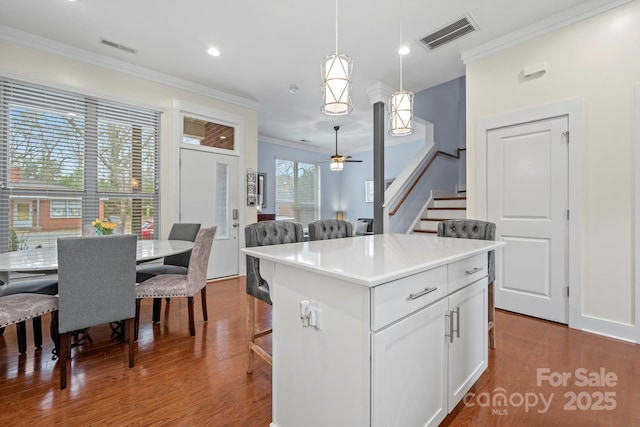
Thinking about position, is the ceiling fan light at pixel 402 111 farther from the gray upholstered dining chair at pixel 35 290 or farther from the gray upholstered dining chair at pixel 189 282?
the gray upholstered dining chair at pixel 35 290

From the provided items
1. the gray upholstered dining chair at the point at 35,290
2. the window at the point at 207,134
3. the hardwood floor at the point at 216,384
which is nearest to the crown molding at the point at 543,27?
the hardwood floor at the point at 216,384

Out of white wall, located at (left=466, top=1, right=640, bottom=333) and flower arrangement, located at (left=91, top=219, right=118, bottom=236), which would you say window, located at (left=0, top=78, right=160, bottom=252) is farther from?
white wall, located at (left=466, top=1, right=640, bottom=333)

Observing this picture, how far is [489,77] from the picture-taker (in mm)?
3266

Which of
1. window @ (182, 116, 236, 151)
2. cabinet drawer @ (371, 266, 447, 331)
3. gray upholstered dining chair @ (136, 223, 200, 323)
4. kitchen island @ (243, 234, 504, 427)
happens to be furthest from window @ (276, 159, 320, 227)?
cabinet drawer @ (371, 266, 447, 331)

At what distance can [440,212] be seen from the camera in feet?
15.6

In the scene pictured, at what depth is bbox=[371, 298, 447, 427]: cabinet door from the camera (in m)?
1.05

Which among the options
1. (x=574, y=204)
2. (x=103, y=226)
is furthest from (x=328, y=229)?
(x=574, y=204)

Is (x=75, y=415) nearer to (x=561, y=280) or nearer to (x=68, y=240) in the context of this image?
(x=68, y=240)

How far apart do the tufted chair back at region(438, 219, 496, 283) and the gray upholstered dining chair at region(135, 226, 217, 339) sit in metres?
2.11

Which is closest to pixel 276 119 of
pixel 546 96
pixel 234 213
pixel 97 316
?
pixel 234 213

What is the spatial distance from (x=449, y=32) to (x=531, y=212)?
2.04 meters

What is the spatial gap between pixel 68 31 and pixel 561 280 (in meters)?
5.54

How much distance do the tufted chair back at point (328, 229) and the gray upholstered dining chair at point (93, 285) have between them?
1347mm

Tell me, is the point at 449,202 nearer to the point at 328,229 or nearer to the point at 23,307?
the point at 328,229
